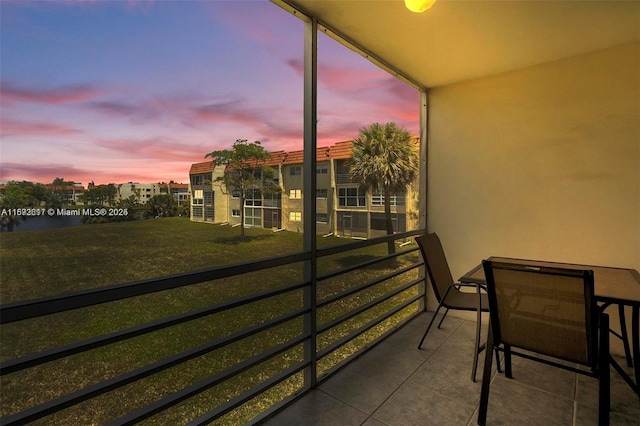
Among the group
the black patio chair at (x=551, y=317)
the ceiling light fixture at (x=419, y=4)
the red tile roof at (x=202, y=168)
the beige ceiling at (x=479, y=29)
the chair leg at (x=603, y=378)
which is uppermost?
the beige ceiling at (x=479, y=29)

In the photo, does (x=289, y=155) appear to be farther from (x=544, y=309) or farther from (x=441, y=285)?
(x=544, y=309)

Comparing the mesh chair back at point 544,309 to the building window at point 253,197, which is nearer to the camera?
the mesh chair back at point 544,309

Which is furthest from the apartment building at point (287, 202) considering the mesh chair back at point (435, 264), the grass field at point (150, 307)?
the mesh chair back at point (435, 264)

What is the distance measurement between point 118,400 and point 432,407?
283 cm

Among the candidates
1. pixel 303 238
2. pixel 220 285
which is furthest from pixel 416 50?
pixel 220 285

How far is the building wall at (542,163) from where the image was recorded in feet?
7.50

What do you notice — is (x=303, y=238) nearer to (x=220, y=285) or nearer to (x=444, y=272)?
(x=444, y=272)

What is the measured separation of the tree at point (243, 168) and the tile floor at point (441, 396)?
2.18 metres

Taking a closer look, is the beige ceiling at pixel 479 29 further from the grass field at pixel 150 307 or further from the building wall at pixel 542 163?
the grass field at pixel 150 307

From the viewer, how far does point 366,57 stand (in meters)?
2.39

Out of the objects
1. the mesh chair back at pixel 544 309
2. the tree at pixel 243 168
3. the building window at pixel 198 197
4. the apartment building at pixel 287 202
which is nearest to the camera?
the mesh chair back at pixel 544 309

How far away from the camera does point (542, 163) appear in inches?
102

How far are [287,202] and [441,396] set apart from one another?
1837 millimetres

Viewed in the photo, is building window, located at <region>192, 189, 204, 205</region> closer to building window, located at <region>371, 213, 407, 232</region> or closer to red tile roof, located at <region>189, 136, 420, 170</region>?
red tile roof, located at <region>189, 136, 420, 170</region>
